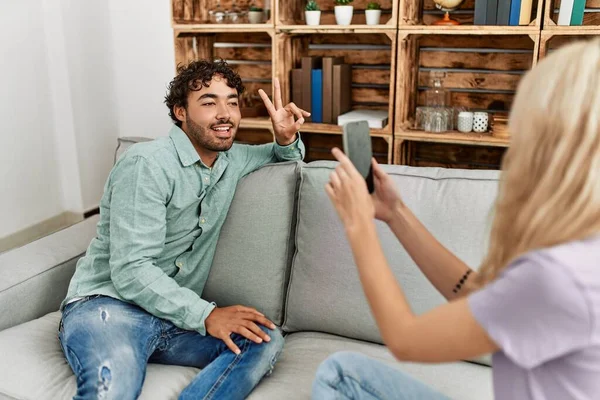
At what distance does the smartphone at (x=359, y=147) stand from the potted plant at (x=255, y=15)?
1901 mm

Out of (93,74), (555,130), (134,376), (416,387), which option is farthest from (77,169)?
(555,130)

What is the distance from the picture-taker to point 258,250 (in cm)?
174

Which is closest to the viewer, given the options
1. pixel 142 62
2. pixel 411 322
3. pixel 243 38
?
pixel 411 322

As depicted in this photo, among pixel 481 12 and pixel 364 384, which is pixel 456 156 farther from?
pixel 364 384

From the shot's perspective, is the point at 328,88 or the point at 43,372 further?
the point at 328,88

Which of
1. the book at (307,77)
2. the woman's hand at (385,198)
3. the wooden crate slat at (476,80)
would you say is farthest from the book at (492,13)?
the woman's hand at (385,198)

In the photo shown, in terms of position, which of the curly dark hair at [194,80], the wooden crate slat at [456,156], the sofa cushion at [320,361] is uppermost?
the curly dark hair at [194,80]

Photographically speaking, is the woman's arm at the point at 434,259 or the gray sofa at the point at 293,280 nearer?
the woman's arm at the point at 434,259

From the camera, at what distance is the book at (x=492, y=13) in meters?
2.44

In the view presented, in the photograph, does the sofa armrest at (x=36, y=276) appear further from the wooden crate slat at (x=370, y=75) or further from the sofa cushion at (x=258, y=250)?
the wooden crate slat at (x=370, y=75)

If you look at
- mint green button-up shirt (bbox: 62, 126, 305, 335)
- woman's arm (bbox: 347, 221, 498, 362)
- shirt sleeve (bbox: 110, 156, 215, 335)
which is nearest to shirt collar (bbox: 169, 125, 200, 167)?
mint green button-up shirt (bbox: 62, 126, 305, 335)

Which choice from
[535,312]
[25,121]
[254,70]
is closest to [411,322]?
[535,312]

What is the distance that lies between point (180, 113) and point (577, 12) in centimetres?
160

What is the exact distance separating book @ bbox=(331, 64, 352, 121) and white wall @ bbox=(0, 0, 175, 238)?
1.07 metres
